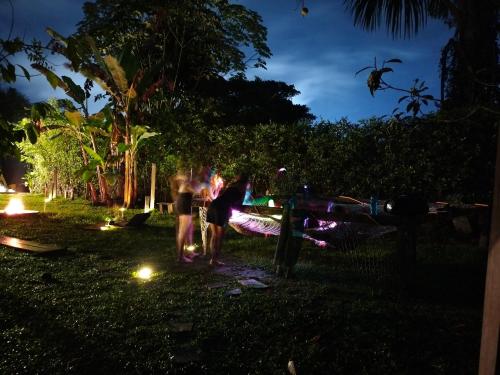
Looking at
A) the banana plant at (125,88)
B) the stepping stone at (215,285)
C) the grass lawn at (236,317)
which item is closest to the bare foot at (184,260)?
Answer: the grass lawn at (236,317)

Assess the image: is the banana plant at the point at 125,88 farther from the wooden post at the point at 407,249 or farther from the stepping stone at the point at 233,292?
the wooden post at the point at 407,249

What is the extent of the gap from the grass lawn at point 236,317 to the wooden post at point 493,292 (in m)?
1.29

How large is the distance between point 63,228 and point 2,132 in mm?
9036

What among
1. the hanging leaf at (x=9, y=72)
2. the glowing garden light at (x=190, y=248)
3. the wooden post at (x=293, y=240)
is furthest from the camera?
the glowing garden light at (x=190, y=248)

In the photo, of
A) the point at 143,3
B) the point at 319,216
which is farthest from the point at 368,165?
the point at 143,3

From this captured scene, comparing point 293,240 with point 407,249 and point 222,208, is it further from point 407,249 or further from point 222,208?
point 407,249

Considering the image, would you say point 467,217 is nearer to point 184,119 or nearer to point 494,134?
point 494,134

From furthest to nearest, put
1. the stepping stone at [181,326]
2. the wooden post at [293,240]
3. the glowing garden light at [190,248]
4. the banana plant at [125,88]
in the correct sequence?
the banana plant at [125,88] < the glowing garden light at [190,248] < the wooden post at [293,240] < the stepping stone at [181,326]

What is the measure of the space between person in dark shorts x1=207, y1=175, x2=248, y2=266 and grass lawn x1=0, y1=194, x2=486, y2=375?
456 mm

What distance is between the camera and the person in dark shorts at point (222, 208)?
7.24m

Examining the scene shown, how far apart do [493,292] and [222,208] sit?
17.6 ft

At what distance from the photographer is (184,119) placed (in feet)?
54.6

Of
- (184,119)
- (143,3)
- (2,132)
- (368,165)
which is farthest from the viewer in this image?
(184,119)

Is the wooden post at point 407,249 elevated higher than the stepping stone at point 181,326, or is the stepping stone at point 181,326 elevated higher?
the wooden post at point 407,249
